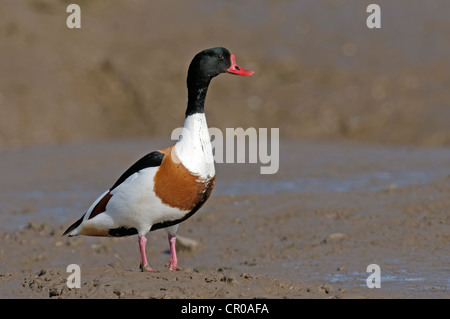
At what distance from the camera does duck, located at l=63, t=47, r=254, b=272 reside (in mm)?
6500

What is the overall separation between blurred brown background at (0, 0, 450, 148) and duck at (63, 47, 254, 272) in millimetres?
11402

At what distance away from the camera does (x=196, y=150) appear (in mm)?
6531

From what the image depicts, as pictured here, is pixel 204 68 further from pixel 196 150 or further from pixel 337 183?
pixel 337 183

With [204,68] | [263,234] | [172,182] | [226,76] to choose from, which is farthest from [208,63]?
[226,76]

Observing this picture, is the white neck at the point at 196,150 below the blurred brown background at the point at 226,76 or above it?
below

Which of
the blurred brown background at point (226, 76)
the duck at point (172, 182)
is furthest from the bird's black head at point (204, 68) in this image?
the blurred brown background at point (226, 76)

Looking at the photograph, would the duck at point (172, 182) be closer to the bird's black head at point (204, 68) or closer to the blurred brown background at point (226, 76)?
the bird's black head at point (204, 68)

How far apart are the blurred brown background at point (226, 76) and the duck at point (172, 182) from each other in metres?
11.4

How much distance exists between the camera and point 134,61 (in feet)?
68.9

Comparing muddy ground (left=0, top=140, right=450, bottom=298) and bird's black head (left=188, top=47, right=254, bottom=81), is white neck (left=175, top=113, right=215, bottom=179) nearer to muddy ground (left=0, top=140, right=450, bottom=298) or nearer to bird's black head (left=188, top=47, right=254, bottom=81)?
bird's black head (left=188, top=47, right=254, bottom=81)

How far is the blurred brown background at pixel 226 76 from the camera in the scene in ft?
62.0

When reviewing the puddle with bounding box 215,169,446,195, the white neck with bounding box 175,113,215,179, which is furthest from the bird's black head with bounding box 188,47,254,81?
the puddle with bounding box 215,169,446,195
